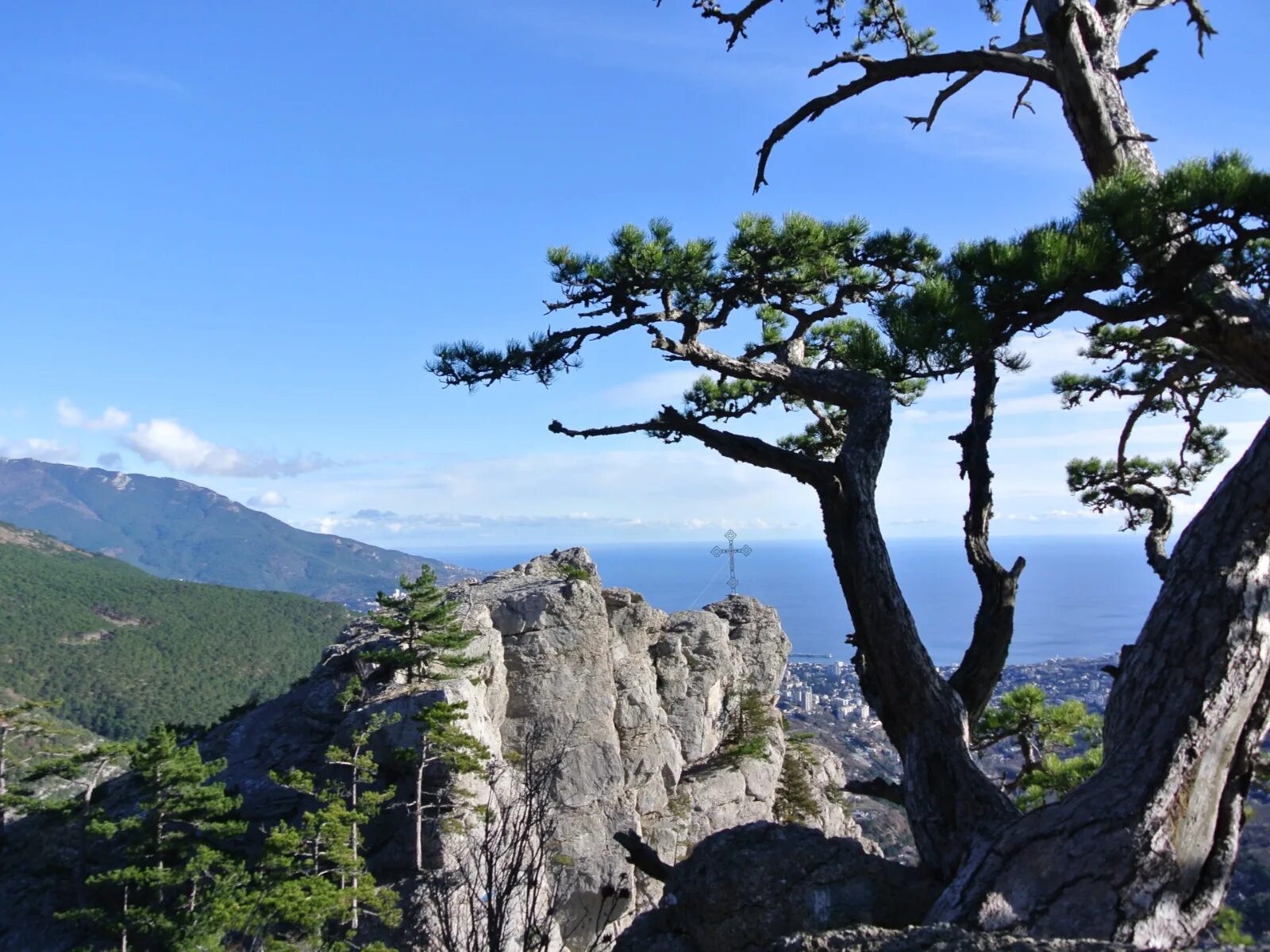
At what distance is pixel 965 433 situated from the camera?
461cm

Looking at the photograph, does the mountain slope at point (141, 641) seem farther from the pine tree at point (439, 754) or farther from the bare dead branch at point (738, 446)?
the bare dead branch at point (738, 446)

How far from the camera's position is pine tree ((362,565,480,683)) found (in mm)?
13656

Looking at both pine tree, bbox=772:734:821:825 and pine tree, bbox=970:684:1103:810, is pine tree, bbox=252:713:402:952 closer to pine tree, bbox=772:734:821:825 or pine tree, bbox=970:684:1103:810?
pine tree, bbox=970:684:1103:810

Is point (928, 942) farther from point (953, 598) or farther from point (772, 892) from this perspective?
point (953, 598)

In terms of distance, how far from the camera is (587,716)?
16.1 meters

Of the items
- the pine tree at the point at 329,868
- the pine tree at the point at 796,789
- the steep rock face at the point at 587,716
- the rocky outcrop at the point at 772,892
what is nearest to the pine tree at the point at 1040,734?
the rocky outcrop at the point at 772,892

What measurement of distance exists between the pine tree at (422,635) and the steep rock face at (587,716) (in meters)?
0.41

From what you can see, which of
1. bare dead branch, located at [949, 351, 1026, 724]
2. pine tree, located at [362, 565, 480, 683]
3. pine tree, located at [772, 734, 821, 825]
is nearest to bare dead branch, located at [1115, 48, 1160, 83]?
bare dead branch, located at [949, 351, 1026, 724]

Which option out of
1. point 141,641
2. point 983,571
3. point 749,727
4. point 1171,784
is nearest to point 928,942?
point 1171,784

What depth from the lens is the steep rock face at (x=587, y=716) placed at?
13586 millimetres

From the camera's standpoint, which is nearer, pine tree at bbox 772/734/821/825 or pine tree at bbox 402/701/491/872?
pine tree at bbox 402/701/491/872

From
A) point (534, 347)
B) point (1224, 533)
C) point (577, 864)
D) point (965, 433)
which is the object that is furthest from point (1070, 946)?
point (577, 864)

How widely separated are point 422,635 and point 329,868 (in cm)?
358

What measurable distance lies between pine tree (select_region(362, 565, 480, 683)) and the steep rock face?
41 centimetres
